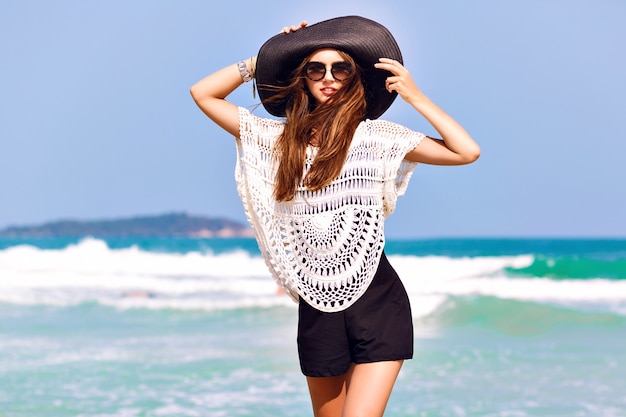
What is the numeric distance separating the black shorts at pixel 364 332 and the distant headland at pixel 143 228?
1859 inches

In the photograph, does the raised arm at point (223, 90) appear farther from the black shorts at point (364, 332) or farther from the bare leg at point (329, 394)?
the bare leg at point (329, 394)

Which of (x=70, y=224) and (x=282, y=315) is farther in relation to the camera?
(x=70, y=224)

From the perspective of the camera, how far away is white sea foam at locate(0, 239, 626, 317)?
15250 millimetres

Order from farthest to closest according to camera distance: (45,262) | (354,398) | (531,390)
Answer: (45,262), (531,390), (354,398)

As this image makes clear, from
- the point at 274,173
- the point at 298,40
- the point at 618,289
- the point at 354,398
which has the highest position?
the point at 298,40

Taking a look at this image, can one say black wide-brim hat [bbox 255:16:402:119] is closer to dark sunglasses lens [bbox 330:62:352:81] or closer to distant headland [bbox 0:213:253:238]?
dark sunglasses lens [bbox 330:62:352:81]

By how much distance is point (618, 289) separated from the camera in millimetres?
17281

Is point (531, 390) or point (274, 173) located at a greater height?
point (274, 173)

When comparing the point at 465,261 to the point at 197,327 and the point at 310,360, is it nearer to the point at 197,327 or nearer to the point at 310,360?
the point at 197,327

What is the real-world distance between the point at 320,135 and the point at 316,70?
0.23 meters

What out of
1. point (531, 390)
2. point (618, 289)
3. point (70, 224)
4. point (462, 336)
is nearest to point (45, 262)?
point (618, 289)

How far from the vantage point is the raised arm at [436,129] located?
2.96 m

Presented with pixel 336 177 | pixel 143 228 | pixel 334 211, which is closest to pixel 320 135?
pixel 336 177

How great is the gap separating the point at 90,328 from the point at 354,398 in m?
8.93
